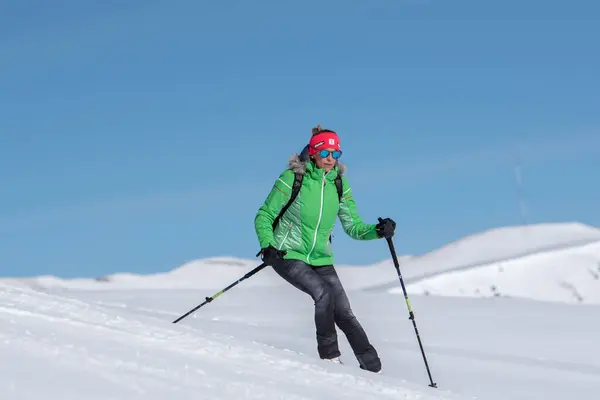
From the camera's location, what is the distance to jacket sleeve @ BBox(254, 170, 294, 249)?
268 inches

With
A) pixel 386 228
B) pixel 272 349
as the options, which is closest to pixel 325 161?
pixel 386 228

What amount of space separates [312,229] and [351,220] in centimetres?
48

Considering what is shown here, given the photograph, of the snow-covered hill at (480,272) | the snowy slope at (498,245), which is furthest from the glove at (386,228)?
the snowy slope at (498,245)

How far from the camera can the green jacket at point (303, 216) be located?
6.84 m

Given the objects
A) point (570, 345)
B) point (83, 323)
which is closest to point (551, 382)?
point (570, 345)

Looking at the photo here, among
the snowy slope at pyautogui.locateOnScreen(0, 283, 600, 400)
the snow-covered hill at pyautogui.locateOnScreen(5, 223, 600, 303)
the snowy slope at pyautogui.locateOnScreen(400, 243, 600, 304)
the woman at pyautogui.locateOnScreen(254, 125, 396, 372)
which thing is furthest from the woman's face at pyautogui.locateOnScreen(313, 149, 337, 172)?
the snowy slope at pyautogui.locateOnScreen(400, 243, 600, 304)

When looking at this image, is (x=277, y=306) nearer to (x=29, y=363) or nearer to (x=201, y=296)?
(x=201, y=296)

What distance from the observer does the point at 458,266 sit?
1756cm

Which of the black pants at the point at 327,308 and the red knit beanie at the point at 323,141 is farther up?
the red knit beanie at the point at 323,141

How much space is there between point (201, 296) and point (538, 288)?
21.4 feet

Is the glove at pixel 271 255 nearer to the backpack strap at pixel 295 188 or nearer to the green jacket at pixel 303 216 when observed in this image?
the green jacket at pixel 303 216

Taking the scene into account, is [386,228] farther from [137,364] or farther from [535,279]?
[535,279]

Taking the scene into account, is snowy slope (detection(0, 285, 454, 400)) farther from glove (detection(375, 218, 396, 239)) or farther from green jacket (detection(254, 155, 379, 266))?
glove (detection(375, 218, 396, 239))

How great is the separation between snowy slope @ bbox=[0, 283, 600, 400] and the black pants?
457mm
